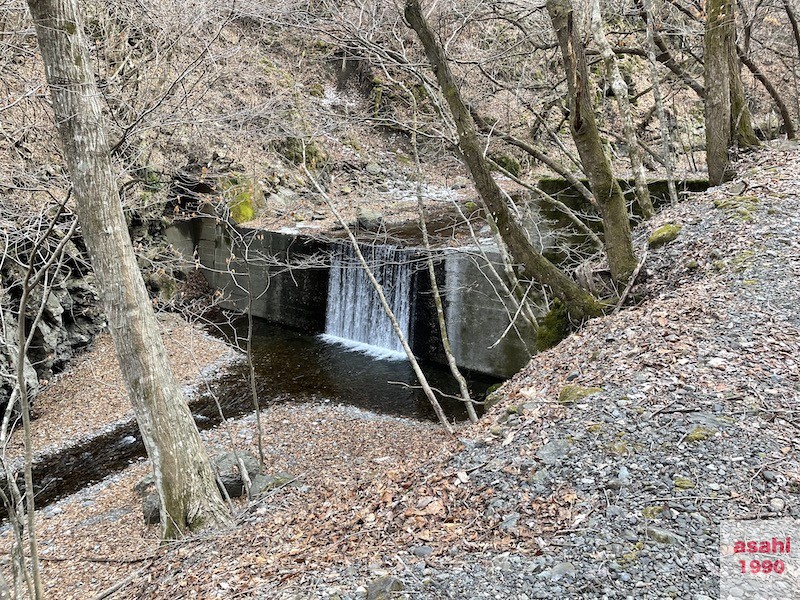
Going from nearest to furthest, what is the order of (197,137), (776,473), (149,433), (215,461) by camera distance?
(776,473), (149,433), (215,461), (197,137)

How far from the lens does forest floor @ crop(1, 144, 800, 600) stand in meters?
2.55

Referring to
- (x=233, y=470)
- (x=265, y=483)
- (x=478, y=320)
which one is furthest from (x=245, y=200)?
(x=265, y=483)

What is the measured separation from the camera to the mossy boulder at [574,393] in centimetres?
379

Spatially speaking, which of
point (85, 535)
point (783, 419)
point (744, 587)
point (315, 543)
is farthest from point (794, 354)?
point (85, 535)

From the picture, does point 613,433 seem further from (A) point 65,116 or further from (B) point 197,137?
(B) point 197,137

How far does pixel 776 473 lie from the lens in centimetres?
266

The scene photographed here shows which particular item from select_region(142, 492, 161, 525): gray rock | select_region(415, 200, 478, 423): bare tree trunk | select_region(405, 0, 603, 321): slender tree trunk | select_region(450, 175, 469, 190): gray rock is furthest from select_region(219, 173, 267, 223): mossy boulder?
select_region(405, 0, 603, 321): slender tree trunk

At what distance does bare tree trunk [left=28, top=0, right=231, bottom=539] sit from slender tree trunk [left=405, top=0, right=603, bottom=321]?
268 cm

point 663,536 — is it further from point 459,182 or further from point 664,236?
point 459,182

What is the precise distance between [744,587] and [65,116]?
4.90 meters

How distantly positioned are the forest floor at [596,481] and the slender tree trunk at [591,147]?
384mm

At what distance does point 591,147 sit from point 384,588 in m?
4.20

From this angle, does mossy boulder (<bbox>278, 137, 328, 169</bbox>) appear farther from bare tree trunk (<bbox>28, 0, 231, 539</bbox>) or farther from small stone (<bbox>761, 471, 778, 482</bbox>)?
small stone (<bbox>761, 471, 778, 482</bbox>)

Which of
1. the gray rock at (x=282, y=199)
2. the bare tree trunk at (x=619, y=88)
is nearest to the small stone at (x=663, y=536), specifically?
the bare tree trunk at (x=619, y=88)
